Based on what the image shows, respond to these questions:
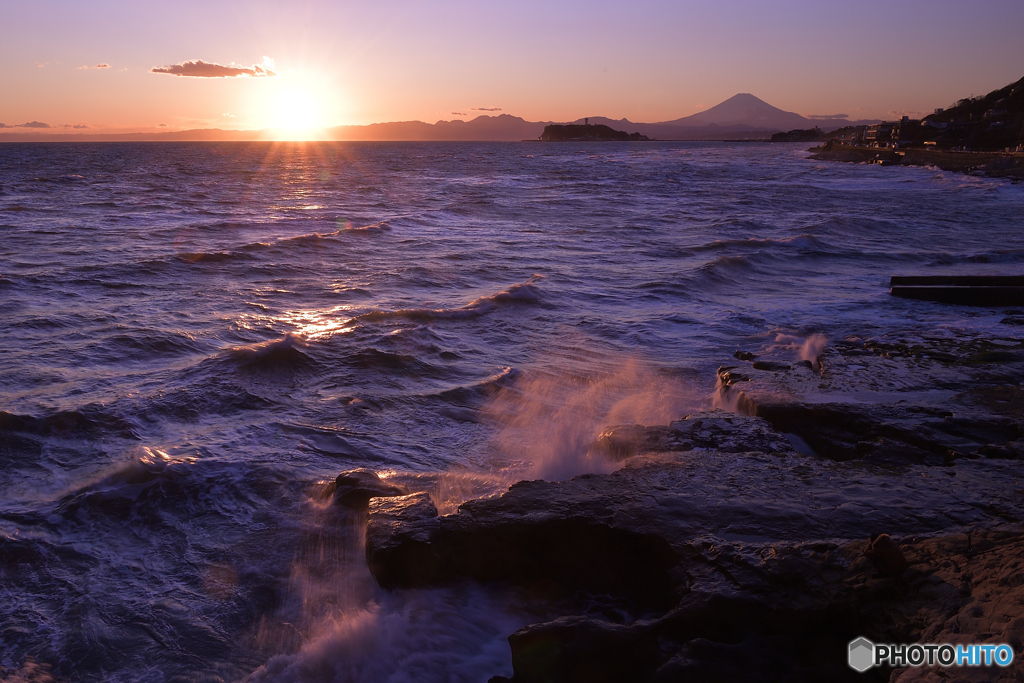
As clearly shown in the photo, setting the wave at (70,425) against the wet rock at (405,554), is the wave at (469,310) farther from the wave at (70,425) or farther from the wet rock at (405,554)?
the wet rock at (405,554)

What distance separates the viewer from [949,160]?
57344mm

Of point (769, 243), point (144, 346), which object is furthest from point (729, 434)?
point (769, 243)

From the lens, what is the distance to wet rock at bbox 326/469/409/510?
495 centimetres

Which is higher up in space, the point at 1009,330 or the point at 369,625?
the point at 1009,330

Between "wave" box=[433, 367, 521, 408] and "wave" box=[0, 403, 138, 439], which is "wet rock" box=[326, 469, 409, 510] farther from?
"wave" box=[0, 403, 138, 439]

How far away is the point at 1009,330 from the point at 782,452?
6.33 metres

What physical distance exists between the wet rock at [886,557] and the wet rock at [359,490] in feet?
10.7

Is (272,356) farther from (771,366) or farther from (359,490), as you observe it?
(771,366)

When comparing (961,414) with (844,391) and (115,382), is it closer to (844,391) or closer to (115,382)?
(844,391)

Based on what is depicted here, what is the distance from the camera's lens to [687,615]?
10.2 feet

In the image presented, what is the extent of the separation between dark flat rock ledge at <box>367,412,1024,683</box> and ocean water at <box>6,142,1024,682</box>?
0.38 metres

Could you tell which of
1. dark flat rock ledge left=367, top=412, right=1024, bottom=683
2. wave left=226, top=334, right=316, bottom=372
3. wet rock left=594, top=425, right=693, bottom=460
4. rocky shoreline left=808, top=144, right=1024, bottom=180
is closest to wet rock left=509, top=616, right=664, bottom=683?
dark flat rock ledge left=367, top=412, right=1024, bottom=683

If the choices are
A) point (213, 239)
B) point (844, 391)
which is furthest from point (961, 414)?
point (213, 239)

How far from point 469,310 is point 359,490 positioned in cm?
648
